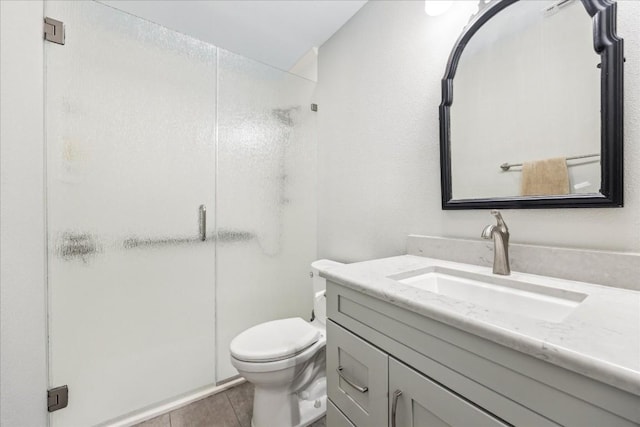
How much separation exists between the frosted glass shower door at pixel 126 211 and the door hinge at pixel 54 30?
0.03m

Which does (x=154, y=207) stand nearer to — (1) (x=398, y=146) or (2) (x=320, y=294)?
(2) (x=320, y=294)

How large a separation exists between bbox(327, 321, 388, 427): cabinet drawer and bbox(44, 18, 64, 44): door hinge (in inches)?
70.8

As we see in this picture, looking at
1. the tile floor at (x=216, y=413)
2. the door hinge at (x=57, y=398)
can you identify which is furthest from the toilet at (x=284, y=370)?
the door hinge at (x=57, y=398)

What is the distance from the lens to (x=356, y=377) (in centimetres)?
85

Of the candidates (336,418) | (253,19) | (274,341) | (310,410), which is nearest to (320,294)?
(274,341)

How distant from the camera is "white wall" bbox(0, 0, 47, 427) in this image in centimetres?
114

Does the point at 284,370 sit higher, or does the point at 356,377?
the point at 356,377

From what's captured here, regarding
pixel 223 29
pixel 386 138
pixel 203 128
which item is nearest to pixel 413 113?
pixel 386 138

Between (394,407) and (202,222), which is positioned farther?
(202,222)

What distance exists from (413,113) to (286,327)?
1332 mm

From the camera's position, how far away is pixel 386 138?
151cm

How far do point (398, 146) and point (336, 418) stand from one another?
125cm

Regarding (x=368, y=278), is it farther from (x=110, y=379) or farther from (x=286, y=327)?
(x=110, y=379)

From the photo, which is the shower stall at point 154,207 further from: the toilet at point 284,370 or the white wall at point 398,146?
the toilet at point 284,370
